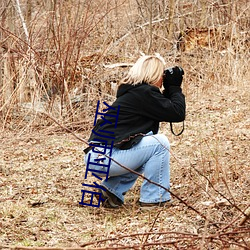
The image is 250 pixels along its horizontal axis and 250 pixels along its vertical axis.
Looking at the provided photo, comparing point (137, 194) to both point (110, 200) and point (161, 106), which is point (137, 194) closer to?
point (110, 200)

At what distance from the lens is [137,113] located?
4.12 meters

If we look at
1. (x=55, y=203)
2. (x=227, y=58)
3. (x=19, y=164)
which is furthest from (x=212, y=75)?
(x=55, y=203)

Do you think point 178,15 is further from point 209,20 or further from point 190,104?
point 190,104

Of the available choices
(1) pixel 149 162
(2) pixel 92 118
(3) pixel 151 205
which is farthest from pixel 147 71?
(2) pixel 92 118

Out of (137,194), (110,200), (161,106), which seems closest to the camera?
(161,106)

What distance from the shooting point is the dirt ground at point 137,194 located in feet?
10.3

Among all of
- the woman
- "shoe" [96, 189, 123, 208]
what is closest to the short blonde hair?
the woman

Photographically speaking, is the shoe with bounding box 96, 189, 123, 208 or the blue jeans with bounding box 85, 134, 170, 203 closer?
the blue jeans with bounding box 85, 134, 170, 203

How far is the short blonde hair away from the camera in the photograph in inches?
163

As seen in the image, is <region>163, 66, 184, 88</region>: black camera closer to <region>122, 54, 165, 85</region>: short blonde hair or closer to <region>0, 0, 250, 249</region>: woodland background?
<region>122, 54, 165, 85</region>: short blonde hair

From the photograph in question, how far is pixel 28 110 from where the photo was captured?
729cm

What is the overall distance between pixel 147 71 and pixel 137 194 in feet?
3.80

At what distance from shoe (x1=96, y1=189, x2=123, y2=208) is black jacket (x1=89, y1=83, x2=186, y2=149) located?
16.4 inches

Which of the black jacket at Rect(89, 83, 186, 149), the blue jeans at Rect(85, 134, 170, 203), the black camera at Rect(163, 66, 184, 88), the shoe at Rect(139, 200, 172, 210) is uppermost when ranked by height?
the black camera at Rect(163, 66, 184, 88)
